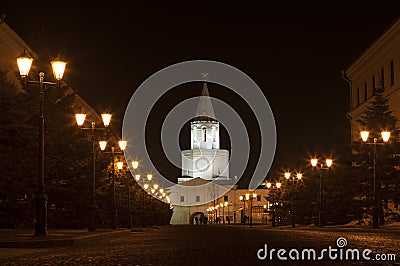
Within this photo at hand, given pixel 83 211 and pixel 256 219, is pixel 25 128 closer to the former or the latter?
pixel 83 211

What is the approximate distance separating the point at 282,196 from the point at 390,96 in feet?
48.2

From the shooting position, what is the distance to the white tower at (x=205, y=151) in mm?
171000

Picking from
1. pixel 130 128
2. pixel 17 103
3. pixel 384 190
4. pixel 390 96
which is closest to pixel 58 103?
pixel 17 103

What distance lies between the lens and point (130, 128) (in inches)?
5022

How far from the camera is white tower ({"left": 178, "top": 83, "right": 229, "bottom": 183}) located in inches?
6732

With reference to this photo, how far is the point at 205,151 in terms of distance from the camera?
17475cm

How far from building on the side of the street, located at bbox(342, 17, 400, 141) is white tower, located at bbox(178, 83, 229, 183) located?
99527mm

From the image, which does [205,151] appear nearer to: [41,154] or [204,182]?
[204,182]

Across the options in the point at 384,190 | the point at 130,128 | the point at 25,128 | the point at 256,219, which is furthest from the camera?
the point at 256,219

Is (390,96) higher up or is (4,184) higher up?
(390,96)
